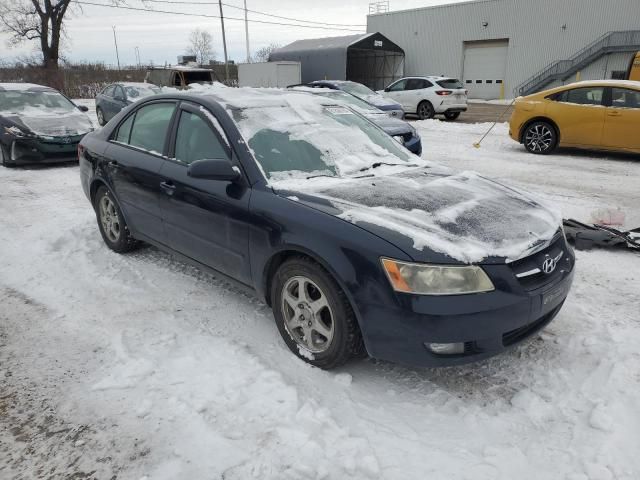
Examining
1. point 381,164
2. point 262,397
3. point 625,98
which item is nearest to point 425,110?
point 625,98

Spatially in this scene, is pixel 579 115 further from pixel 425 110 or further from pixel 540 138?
pixel 425 110

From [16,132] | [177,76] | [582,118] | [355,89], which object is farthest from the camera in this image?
[177,76]

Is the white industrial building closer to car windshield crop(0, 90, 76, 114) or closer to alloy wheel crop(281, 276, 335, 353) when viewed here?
car windshield crop(0, 90, 76, 114)

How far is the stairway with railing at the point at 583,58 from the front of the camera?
2803 centimetres

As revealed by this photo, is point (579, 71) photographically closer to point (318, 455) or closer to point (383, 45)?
point (383, 45)

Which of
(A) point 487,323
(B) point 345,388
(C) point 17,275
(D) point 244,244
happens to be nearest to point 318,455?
(B) point 345,388

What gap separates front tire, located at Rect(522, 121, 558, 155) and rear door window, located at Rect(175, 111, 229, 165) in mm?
8783

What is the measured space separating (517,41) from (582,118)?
26.2m

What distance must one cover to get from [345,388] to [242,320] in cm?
107

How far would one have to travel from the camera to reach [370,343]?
2.56 metres

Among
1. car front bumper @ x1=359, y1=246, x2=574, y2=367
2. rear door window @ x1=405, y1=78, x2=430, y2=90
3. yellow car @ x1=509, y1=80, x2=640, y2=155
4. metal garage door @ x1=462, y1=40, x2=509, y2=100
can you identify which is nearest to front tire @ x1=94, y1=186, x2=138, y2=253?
car front bumper @ x1=359, y1=246, x2=574, y2=367

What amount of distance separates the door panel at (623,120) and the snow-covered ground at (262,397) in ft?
20.8

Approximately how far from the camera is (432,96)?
17.1 metres

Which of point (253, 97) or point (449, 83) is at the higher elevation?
point (449, 83)
